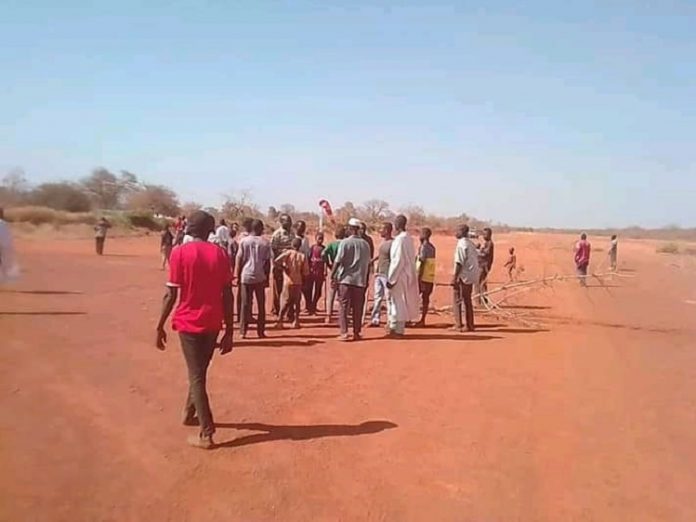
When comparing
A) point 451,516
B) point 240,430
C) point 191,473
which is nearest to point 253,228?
point 240,430

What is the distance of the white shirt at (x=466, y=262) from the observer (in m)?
12.2

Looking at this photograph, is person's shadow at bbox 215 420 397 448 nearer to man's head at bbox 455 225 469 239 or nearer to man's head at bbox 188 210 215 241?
man's head at bbox 188 210 215 241

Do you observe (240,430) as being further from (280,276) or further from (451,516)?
(280,276)

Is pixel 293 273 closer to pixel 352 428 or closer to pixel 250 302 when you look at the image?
pixel 250 302

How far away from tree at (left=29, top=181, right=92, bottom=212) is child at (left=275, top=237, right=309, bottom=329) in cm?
5832

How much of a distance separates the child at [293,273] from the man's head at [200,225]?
226 inches

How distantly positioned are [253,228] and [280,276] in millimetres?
2018

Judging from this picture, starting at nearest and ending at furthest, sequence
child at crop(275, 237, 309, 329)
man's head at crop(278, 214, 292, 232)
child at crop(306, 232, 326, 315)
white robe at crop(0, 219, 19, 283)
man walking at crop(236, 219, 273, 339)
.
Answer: white robe at crop(0, 219, 19, 283), man walking at crop(236, 219, 273, 339), child at crop(275, 237, 309, 329), man's head at crop(278, 214, 292, 232), child at crop(306, 232, 326, 315)

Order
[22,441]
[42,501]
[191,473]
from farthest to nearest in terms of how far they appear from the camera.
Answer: [22,441], [191,473], [42,501]

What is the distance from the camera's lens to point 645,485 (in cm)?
554

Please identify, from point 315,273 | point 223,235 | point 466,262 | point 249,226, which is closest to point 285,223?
point 249,226

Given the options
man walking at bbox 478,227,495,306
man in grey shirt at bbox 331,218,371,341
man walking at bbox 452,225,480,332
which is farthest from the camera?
man walking at bbox 478,227,495,306

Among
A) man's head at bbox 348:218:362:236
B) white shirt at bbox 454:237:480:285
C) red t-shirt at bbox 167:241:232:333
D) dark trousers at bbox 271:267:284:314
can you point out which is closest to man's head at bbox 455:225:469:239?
white shirt at bbox 454:237:480:285

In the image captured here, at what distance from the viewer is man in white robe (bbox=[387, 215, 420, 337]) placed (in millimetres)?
→ 11734
